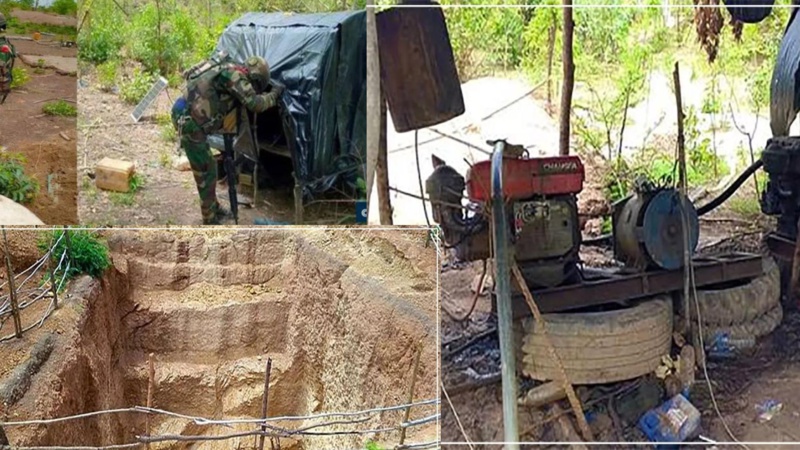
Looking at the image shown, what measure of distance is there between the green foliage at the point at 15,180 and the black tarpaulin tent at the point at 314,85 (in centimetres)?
55

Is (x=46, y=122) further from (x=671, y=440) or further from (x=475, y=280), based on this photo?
(x=671, y=440)

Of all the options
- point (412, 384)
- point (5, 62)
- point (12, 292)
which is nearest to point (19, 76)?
point (5, 62)

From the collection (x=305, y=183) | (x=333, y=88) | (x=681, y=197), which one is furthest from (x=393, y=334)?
(x=681, y=197)

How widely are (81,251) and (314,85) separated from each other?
0.85 m

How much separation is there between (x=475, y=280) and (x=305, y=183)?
0.52 m

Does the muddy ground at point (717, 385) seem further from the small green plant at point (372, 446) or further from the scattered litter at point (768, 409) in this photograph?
the small green plant at point (372, 446)

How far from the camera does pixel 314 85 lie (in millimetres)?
2025

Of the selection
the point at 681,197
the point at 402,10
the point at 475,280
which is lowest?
the point at 475,280

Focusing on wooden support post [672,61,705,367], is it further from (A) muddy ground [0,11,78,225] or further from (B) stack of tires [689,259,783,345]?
(A) muddy ground [0,11,78,225]

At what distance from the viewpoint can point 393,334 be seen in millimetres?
2303

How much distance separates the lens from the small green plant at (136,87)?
6.39 feet

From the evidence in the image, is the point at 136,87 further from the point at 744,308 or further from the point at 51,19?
the point at 744,308

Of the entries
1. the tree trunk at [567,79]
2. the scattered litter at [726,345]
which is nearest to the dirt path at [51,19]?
the tree trunk at [567,79]

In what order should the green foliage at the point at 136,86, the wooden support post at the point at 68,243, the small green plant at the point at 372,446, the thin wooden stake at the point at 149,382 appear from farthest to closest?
the thin wooden stake at the point at 149,382, the small green plant at the point at 372,446, the wooden support post at the point at 68,243, the green foliage at the point at 136,86
